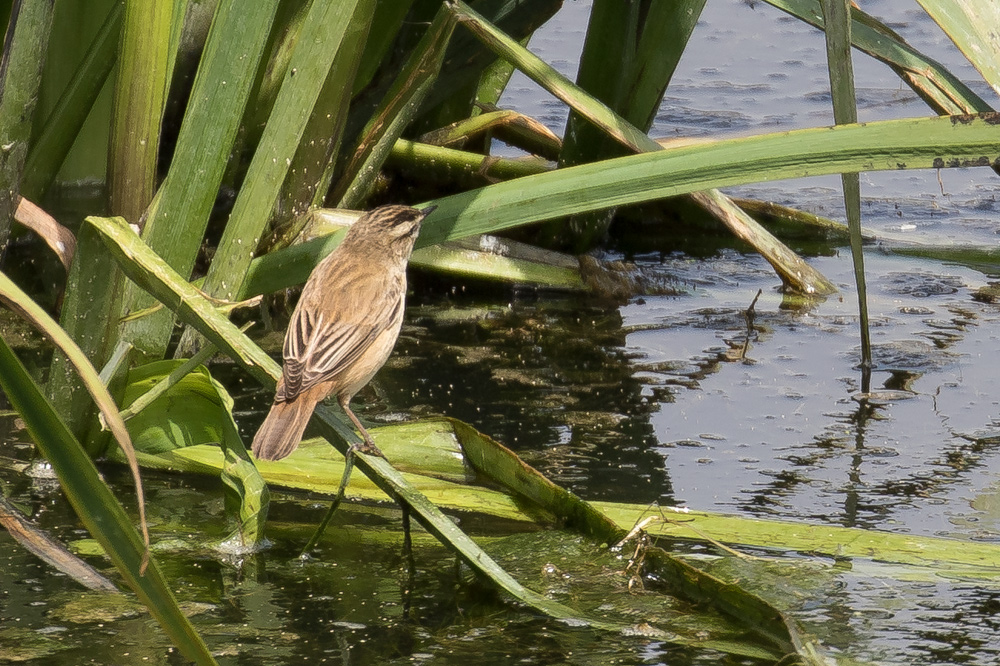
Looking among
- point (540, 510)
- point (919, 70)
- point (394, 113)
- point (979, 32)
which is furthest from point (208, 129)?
point (919, 70)

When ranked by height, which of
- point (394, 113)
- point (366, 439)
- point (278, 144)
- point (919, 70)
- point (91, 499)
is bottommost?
point (366, 439)

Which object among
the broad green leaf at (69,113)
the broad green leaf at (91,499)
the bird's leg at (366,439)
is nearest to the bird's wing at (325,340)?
the bird's leg at (366,439)

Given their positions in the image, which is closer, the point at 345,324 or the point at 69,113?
the point at 345,324

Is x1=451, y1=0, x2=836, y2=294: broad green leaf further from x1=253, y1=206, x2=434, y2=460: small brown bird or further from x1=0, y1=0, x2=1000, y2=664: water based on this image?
x1=253, y1=206, x2=434, y2=460: small brown bird

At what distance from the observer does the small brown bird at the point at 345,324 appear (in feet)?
11.1

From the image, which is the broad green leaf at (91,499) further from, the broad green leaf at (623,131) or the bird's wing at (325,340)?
the broad green leaf at (623,131)

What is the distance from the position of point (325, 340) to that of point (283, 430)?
1.36 feet

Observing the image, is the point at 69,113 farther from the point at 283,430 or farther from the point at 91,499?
the point at 91,499

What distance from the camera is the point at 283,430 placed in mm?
3355

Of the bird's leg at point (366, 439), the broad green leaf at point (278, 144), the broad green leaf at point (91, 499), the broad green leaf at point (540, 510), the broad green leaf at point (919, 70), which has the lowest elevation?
the broad green leaf at point (540, 510)

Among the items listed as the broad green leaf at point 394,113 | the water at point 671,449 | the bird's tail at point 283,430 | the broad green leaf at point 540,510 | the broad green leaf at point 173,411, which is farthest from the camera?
the broad green leaf at point 394,113

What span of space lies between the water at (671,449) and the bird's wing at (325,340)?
454 millimetres

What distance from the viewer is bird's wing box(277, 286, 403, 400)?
3.43m

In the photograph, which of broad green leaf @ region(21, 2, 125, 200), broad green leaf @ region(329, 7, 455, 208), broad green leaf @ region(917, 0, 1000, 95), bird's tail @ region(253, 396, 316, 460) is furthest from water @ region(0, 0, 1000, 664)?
broad green leaf @ region(917, 0, 1000, 95)
